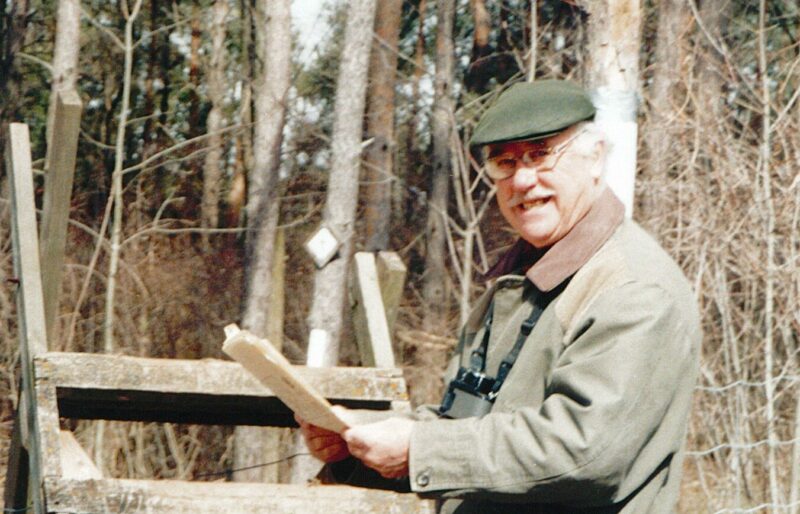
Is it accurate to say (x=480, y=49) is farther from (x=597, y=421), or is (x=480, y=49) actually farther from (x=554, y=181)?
(x=597, y=421)

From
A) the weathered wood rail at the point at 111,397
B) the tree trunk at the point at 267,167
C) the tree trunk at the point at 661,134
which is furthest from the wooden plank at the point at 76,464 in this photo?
the tree trunk at the point at 267,167

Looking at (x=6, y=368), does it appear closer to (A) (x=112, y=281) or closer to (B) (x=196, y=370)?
(A) (x=112, y=281)

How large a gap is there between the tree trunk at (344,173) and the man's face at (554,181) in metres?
6.48

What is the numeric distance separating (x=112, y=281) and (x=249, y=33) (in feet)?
18.1

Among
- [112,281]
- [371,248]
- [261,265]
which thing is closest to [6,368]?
[112,281]

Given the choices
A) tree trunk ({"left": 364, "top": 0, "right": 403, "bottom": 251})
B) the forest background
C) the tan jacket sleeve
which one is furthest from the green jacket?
tree trunk ({"left": 364, "top": 0, "right": 403, "bottom": 251})

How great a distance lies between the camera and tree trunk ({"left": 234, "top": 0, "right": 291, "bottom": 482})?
33.5 ft

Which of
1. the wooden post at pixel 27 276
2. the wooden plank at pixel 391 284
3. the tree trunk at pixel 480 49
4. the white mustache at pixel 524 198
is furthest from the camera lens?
the tree trunk at pixel 480 49

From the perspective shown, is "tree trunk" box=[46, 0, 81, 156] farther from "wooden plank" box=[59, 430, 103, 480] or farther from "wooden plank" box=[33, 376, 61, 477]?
"wooden plank" box=[33, 376, 61, 477]

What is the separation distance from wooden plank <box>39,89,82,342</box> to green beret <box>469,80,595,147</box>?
244 centimetres

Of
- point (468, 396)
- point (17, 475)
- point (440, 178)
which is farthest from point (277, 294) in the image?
point (440, 178)

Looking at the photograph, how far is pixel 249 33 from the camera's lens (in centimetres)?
1467

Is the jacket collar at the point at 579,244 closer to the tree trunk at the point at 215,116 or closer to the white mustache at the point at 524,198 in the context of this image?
the white mustache at the point at 524,198

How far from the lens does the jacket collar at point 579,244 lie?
2395 millimetres
